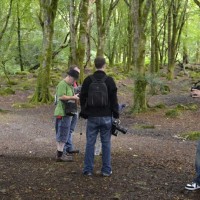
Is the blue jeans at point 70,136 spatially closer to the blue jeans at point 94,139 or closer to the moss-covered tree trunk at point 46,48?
the blue jeans at point 94,139

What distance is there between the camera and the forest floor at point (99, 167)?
5092 mm

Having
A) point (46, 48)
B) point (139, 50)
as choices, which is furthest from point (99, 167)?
point (46, 48)

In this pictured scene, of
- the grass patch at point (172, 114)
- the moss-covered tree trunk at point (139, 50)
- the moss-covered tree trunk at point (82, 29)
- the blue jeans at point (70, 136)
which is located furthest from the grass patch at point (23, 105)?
the blue jeans at point (70, 136)

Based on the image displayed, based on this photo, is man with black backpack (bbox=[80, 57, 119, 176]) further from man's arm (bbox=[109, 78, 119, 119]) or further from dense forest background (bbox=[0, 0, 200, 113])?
dense forest background (bbox=[0, 0, 200, 113])

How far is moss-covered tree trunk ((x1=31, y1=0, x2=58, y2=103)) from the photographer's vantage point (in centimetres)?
1692

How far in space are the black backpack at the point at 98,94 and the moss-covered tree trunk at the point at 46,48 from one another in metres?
11.9

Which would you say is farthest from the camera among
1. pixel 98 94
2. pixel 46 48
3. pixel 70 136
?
pixel 46 48

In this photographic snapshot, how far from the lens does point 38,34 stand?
30.5 meters

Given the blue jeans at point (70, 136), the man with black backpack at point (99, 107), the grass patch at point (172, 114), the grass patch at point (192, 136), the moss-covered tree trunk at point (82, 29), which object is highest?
the moss-covered tree trunk at point (82, 29)

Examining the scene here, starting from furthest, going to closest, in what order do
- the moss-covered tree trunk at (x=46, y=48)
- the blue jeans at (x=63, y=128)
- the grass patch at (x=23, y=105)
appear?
1. the moss-covered tree trunk at (x=46, y=48)
2. the grass patch at (x=23, y=105)
3. the blue jeans at (x=63, y=128)

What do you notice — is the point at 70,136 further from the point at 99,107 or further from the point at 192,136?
the point at 192,136

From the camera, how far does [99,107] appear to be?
5.65 m

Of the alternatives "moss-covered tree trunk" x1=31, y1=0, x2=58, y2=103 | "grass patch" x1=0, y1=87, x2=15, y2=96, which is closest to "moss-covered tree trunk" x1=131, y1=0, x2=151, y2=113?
"moss-covered tree trunk" x1=31, y1=0, x2=58, y2=103

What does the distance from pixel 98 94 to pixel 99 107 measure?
0.81 ft
